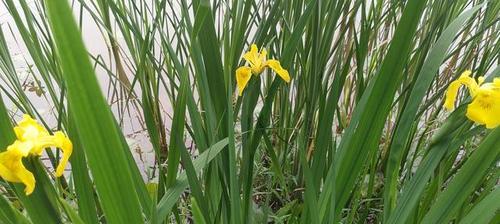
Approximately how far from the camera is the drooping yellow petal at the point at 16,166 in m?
0.25

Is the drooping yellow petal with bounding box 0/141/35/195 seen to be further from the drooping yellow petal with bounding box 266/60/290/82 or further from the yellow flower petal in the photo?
the drooping yellow petal with bounding box 266/60/290/82

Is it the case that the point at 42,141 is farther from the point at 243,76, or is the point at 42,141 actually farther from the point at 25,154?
the point at 243,76

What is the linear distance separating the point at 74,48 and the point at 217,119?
283mm

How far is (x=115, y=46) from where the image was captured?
2.97ft

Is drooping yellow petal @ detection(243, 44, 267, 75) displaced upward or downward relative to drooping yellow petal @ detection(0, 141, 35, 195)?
upward

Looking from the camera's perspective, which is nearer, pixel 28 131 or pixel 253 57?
pixel 28 131

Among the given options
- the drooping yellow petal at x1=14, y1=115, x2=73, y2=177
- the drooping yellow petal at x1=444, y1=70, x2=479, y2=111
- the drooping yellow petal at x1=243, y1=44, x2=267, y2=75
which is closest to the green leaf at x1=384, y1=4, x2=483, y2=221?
the drooping yellow petal at x1=444, y1=70, x2=479, y2=111

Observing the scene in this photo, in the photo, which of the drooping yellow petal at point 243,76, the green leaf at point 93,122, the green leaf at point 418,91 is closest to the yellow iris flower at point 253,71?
the drooping yellow petal at point 243,76

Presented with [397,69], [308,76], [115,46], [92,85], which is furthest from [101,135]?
[115,46]

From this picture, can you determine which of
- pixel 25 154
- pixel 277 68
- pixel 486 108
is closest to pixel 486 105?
pixel 486 108

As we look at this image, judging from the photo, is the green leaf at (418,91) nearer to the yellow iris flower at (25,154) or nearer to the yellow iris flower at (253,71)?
the yellow iris flower at (253,71)

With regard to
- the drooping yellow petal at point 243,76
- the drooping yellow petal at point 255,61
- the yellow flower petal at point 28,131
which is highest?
the drooping yellow petal at point 255,61

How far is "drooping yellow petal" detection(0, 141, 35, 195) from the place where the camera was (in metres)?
0.25

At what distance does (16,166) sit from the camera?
0.25 m
